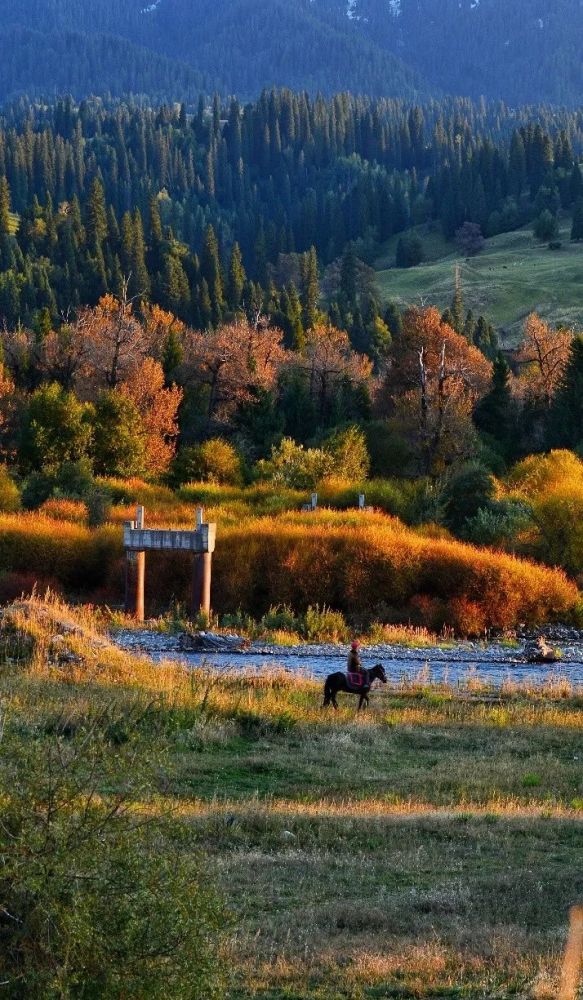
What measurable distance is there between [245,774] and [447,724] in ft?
17.5

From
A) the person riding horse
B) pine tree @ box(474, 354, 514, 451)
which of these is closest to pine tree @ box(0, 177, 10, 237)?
pine tree @ box(474, 354, 514, 451)

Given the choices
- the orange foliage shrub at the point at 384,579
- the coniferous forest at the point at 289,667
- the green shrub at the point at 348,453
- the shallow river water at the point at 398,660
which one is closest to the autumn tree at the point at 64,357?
the coniferous forest at the point at 289,667

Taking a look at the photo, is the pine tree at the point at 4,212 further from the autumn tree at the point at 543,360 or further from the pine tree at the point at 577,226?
the autumn tree at the point at 543,360

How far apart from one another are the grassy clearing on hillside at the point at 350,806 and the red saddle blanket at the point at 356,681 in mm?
609

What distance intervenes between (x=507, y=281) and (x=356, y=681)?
12409cm

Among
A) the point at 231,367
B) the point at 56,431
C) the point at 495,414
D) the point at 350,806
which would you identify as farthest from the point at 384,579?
the point at 231,367

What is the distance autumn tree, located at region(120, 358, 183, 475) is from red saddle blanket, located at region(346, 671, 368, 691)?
4375 centimetres

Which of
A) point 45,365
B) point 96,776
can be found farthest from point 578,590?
point 45,365

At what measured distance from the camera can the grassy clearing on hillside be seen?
396 inches

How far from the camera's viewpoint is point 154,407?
232 ft

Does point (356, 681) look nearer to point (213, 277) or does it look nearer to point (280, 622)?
point (280, 622)

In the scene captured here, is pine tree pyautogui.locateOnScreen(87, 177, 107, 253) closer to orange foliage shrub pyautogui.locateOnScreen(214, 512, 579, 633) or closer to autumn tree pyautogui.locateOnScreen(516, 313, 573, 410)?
autumn tree pyautogui.locateOnScreen(516, 313, 573, 410)

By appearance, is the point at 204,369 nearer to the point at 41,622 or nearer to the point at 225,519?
the point at 225,519

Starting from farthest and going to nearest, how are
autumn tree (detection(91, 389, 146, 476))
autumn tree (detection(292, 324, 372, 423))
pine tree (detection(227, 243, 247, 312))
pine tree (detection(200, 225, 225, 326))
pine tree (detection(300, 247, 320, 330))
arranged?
pine tree (detection(227, 243, 247, 312)), pine tree (detection(200, 225, 225, 326)), pine tree (detection(300, 247, 320, 330)), autumn tree (detection(292, 324, 372, 423)), autumn tree (detection(91, 389, 146, 476))
